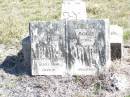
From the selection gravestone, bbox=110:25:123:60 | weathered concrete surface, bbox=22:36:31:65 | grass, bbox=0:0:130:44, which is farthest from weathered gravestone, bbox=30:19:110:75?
grass, bbox=0:0:130:44

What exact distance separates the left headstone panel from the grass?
2174mm

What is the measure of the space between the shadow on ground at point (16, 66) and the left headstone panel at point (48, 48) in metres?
0.32

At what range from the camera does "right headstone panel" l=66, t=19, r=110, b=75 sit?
7.42 meters

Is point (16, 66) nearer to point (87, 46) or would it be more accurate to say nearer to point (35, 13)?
point (87, 46)

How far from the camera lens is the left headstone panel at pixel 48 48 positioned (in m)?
7.46

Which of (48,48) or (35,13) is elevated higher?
(35,13)

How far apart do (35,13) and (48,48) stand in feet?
15.2

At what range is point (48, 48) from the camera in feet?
24.7

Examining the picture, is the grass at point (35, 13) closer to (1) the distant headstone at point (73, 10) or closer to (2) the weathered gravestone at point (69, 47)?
(1) the distant headstone at point (73, 10)

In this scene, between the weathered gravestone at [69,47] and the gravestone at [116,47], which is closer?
the weathered gravestone at [69,47]

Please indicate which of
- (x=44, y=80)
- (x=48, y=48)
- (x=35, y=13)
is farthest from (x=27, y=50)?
(x=35, y=13)

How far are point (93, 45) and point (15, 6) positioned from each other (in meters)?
5.95

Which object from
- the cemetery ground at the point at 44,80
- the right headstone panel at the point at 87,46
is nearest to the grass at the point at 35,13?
the cemetery ground at the point at 44,80

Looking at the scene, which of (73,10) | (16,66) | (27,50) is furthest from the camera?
(73,10)
